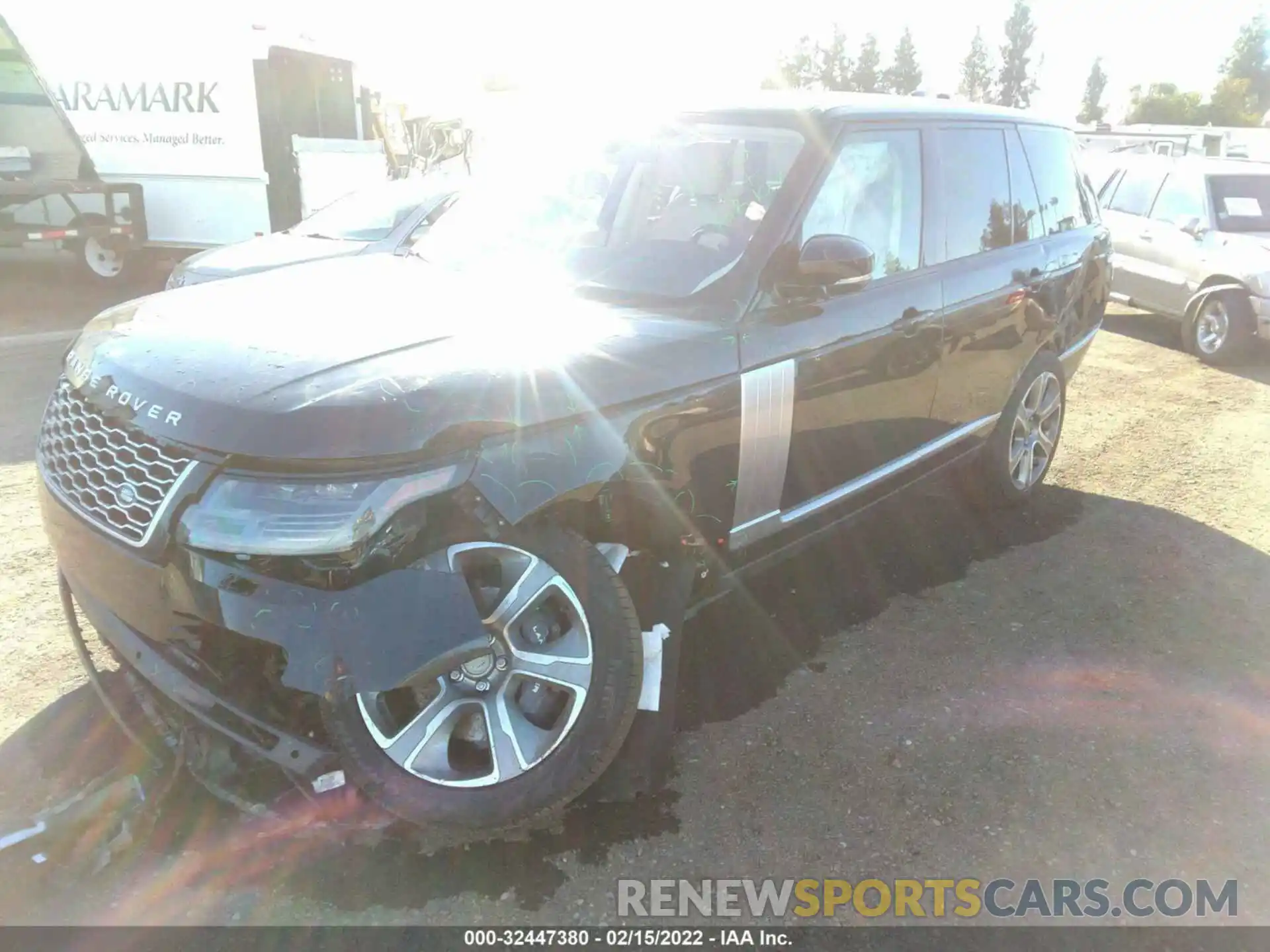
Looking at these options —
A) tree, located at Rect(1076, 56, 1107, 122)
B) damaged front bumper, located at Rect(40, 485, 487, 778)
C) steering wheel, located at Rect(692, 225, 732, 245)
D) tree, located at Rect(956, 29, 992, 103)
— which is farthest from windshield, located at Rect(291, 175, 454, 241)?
tree, located at Rect(1076, 56, 1107, 122)

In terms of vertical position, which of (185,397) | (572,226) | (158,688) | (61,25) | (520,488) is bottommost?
(158,688)

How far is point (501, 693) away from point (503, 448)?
2.10 feet

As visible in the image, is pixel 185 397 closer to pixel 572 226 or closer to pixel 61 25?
pixel 572 226

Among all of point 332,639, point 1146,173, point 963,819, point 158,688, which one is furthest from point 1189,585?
point 1146,173

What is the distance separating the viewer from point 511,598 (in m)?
2.41

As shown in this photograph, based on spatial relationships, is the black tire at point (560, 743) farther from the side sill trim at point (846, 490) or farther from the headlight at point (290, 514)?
the side sill trim at point (846, 490)

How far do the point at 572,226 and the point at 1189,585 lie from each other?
319 cm

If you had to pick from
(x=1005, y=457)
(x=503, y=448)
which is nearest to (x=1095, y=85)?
(x=1005, y=457)

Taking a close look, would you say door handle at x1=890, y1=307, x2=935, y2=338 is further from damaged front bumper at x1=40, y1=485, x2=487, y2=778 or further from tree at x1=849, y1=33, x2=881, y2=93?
tree at x1=849, y1=33, x2=881, y2=93

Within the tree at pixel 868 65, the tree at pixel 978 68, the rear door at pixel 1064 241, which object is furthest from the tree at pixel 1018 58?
the rear door at pixel 1064 241

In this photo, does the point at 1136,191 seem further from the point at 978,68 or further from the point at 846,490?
the point at 978,68

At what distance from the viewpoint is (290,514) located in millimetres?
2139

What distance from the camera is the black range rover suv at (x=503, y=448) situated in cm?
218

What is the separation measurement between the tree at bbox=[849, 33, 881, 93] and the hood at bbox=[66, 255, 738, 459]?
84.8 metres
